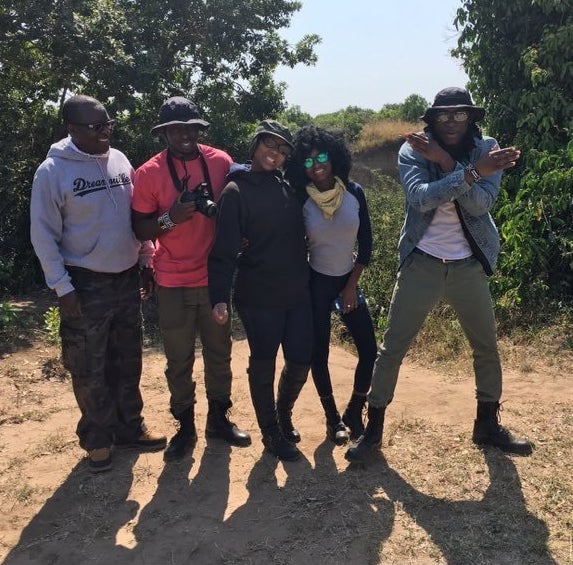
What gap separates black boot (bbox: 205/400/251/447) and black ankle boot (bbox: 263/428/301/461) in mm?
232

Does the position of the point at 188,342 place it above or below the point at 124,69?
below

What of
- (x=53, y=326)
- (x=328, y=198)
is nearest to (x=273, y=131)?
(x=328, y=198)

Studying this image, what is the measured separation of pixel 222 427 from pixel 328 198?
4.80ft

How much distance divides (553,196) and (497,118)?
1.59 meters

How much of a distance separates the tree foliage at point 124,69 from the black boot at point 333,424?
16.6 ft

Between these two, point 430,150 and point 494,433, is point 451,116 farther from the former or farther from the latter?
point 494,433

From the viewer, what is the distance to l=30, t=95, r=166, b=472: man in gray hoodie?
292 centimetres

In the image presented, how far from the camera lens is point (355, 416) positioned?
3.42m

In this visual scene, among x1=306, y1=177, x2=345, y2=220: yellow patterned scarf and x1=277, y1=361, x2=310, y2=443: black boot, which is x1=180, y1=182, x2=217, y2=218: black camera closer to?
x1=306, y1=177, x2=345, y2=220: yellow patterned scarf

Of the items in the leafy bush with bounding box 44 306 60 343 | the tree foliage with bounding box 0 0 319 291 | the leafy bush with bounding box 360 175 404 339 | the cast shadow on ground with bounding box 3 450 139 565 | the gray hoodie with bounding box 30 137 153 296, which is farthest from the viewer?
the tree foliage with bounding box 0 0 319 291

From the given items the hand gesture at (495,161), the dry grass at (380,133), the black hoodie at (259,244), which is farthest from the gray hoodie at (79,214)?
the dry grass at (380,133)

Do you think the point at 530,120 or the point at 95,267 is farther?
the point at 530,120

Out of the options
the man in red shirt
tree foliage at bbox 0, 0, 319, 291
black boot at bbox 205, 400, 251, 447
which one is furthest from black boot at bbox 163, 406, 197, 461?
tree foliage at bbox 0, 0, 319, 291

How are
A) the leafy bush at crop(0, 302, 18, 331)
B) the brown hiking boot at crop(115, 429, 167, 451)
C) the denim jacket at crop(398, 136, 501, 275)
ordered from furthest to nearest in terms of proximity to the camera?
the leafy bush at crop(0, 302, 18, 331), the brown hiking boot at crop(115, 429, 167, 451), the denim jacket at crop(398, 136, 501, 275)
